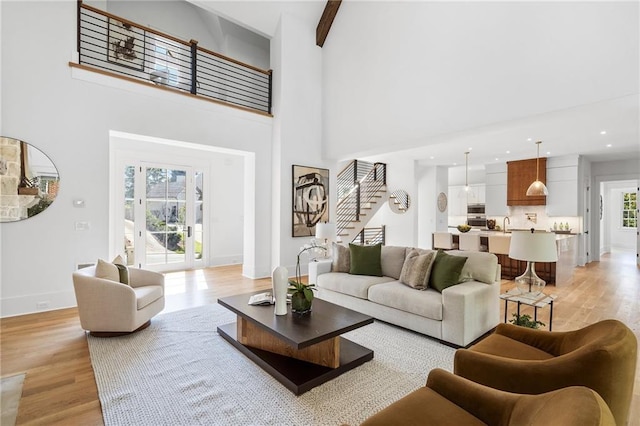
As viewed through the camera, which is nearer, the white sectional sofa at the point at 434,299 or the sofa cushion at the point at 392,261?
the white sectional sofa at the point at 434,299

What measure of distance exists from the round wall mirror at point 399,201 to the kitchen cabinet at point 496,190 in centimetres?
258

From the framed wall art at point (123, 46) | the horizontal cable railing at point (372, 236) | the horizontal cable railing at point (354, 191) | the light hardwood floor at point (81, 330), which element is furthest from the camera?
the horizontal cable railing at point (372, 236)

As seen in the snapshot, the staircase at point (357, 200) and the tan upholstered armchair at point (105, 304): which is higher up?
the staircase at point (357, 200)

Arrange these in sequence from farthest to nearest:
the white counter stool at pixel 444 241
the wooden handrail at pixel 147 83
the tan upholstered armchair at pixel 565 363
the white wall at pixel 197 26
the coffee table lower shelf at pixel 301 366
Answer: the white counter stool at pixel 444 241
the white wall at pixel 197 26
the wooden handrail at pixel 147 83
the coffee table lower shelf at pixel 301 366
the tan upholstered armchair at pixel 565 363

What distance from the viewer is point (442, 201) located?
9586 millimetres

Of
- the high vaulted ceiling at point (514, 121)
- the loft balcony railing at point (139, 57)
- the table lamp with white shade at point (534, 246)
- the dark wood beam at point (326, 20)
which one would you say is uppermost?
the dark wood beam at point (326, 20)

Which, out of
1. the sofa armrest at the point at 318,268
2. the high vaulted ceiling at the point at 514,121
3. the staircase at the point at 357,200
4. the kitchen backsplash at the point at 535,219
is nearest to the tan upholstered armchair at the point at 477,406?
the sofa armrest at the point at 318,268

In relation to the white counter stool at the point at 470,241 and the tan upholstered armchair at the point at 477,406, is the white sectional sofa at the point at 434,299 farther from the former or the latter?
the white counter stool at the point at 470,241

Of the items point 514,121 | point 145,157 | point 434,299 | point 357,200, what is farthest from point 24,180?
point 357,200

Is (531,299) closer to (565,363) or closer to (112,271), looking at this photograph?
(565,363)

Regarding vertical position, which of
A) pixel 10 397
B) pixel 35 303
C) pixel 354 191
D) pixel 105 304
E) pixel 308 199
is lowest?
pixel 10 397

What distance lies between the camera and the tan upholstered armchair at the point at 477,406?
0.99 metres

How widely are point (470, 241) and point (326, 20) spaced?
218 inches

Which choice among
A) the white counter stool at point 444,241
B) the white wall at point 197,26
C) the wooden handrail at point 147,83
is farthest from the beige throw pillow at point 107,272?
the white counter stool at point 444,241
